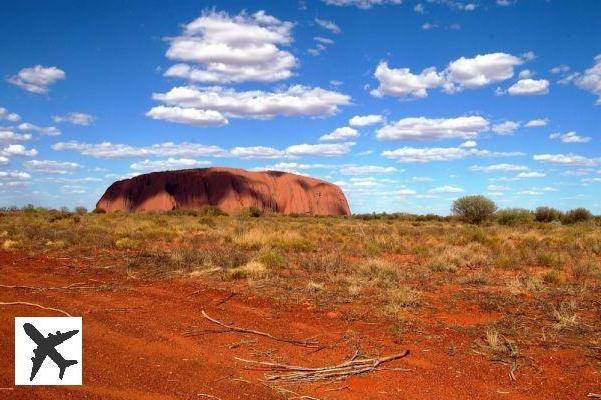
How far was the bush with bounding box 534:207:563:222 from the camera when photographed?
132 ft

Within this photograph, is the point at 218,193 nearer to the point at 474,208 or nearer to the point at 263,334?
the point at 474,208

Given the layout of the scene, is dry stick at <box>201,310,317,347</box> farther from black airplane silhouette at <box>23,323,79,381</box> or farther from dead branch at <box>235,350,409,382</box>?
Result: black airplane silhouette at <box>23,323,79,381</box>

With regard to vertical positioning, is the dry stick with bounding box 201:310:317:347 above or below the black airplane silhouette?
below

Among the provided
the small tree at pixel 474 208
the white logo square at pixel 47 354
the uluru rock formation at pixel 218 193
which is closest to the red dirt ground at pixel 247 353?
the white logo square at pixel 47 354

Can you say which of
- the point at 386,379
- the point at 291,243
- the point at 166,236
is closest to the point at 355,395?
the point at 386,379

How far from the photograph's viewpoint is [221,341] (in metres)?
6.09

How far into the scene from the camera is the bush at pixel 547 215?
132 ft

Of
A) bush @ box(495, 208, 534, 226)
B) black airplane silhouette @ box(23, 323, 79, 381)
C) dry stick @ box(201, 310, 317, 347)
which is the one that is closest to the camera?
black airplane silhouette @ box(23, 323, 79, 381)

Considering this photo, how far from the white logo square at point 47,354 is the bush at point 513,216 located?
32.2m

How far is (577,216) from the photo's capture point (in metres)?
39.5

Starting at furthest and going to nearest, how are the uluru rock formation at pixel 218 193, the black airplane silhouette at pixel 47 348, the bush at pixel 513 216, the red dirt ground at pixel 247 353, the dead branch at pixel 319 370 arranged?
the uluru rock formation at pixel 218 193 < the bush at pixel 513 216 < the dead branch at pixel 319 370 < the black airplane silhouette at pixel 47 348 < the red dirt ground at pixel 247 353

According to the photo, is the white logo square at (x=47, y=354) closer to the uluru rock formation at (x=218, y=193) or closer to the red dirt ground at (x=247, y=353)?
the red dirt ground at (x=247, y=353)

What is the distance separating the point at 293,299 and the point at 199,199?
7112 cm

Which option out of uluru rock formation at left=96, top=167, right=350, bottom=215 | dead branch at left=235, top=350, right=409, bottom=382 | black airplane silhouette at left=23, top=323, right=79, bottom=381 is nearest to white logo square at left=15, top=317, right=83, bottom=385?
black airplane silhouette at left=23, top=323, right=79, bottom=381
